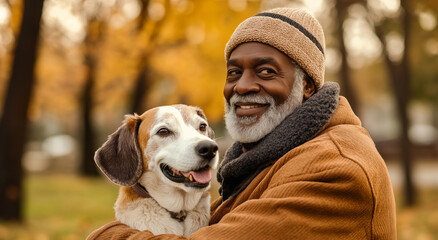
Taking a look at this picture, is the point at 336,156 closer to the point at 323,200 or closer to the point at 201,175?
the point at 323,200

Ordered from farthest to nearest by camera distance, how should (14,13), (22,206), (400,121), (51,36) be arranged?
(51,36)
(400,121)
(14,13)
(22,206)

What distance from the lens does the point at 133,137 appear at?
335 cm

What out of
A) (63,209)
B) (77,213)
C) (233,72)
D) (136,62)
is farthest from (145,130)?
(136,62)

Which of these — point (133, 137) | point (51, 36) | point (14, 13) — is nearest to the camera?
point (133, 137)

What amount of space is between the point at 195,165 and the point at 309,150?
35.6 inches

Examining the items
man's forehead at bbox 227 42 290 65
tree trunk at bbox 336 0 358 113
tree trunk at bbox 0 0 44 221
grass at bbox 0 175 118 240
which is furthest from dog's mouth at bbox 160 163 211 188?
tree trunk at bbox 336 0 358 113

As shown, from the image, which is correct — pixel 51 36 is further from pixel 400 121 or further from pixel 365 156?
pixel 365 156

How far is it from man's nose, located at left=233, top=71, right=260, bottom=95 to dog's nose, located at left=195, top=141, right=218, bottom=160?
16.1 inches

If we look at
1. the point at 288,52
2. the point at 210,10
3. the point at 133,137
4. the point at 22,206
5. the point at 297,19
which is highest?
the point at 210,10

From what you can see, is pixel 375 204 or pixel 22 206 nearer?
pixel 375 204

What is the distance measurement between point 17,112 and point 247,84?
6896 millimetres

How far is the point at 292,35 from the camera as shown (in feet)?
9.24

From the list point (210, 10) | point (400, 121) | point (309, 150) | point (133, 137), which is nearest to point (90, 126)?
point (210, 10)

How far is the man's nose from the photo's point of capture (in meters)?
2.90
